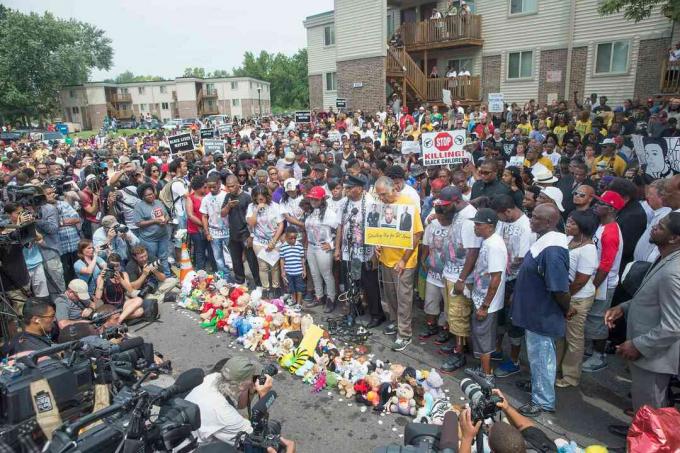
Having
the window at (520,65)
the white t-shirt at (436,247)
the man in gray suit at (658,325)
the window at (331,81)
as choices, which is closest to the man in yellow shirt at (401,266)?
the white t-shirt at (436,247)

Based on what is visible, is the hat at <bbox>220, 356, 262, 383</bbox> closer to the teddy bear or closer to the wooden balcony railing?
the teddy bear

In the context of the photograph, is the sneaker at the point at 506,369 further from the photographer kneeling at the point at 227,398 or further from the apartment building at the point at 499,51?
the apartment building at the point at 499,51

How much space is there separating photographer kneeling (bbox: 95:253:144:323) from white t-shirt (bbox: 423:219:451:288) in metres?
4.61

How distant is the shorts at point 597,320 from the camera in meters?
5.00

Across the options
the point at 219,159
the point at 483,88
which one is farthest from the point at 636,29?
the point at 219,159

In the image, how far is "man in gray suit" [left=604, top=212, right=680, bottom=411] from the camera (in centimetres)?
346

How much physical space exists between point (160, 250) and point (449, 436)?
712cm

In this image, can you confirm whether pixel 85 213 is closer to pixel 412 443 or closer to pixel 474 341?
pixel 474 341

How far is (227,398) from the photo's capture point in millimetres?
3654

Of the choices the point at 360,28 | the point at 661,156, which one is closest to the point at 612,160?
the point at 661,156

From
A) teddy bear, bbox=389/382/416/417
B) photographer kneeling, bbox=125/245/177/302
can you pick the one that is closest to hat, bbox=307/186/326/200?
teddy bear, bbox=389/382/416/417

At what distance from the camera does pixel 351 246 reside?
21.1 ft

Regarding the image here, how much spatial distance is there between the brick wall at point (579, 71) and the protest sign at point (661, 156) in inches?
570

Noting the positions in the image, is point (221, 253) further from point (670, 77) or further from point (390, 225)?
point (670, 77)
